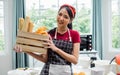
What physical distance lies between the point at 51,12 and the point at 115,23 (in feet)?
4.83

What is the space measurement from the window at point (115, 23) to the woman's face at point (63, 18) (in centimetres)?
343

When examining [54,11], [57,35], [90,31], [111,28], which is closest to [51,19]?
[54,11]

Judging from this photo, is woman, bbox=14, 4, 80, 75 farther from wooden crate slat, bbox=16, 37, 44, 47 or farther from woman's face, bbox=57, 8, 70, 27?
wooden crate slat, bbox=16, 37, 44, 47

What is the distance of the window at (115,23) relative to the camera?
15.1 feet

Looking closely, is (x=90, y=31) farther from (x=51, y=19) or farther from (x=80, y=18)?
(x=51, y=19)

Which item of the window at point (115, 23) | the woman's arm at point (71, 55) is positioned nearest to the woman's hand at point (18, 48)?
the woman's arm at point (71, 55)

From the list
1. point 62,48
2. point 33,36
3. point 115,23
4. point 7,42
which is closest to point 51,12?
point 7,42

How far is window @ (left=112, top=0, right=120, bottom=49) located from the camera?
15.1 ft

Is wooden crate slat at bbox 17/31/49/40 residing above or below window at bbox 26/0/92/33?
below

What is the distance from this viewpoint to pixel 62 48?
4.69ft

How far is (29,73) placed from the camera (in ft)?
6.64

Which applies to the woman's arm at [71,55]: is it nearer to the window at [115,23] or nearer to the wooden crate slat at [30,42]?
the wooden crate slat at [30,42]

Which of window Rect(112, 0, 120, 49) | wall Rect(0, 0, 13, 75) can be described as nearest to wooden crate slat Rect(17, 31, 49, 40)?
wall Rect(0, 0, 13, 75)

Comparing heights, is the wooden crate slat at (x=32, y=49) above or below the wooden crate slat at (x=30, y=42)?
below
